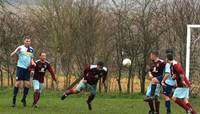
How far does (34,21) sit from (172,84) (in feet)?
60.4

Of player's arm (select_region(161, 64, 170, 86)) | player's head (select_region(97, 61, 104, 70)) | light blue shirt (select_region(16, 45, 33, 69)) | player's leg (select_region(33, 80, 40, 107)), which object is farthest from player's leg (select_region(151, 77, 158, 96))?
light blue shirt (select_region(16, 45, 33, 69))

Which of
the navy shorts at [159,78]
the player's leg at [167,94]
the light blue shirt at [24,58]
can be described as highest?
the light blue shirt at [24,58]

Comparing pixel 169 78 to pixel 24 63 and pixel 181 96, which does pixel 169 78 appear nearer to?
pixel 181 96

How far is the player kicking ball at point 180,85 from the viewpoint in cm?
1503

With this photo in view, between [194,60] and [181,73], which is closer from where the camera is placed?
[181,73]

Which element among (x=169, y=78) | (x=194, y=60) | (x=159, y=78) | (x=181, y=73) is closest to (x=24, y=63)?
(x=159, y=78)

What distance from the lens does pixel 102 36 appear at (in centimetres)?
3191

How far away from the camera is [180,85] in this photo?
15.3 m

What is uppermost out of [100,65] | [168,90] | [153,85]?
[100,65]

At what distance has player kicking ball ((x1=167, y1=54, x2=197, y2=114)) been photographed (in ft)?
49.3

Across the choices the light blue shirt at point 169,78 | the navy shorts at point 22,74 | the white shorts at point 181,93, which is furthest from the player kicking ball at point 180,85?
the navy shorts at point 22,74

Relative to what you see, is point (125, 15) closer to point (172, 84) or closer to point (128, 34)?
point (128, 34)

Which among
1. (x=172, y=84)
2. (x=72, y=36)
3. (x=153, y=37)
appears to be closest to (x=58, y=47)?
(x=72, y=36)

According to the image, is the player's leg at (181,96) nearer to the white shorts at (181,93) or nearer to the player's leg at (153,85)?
the white shorts at (181,93)
